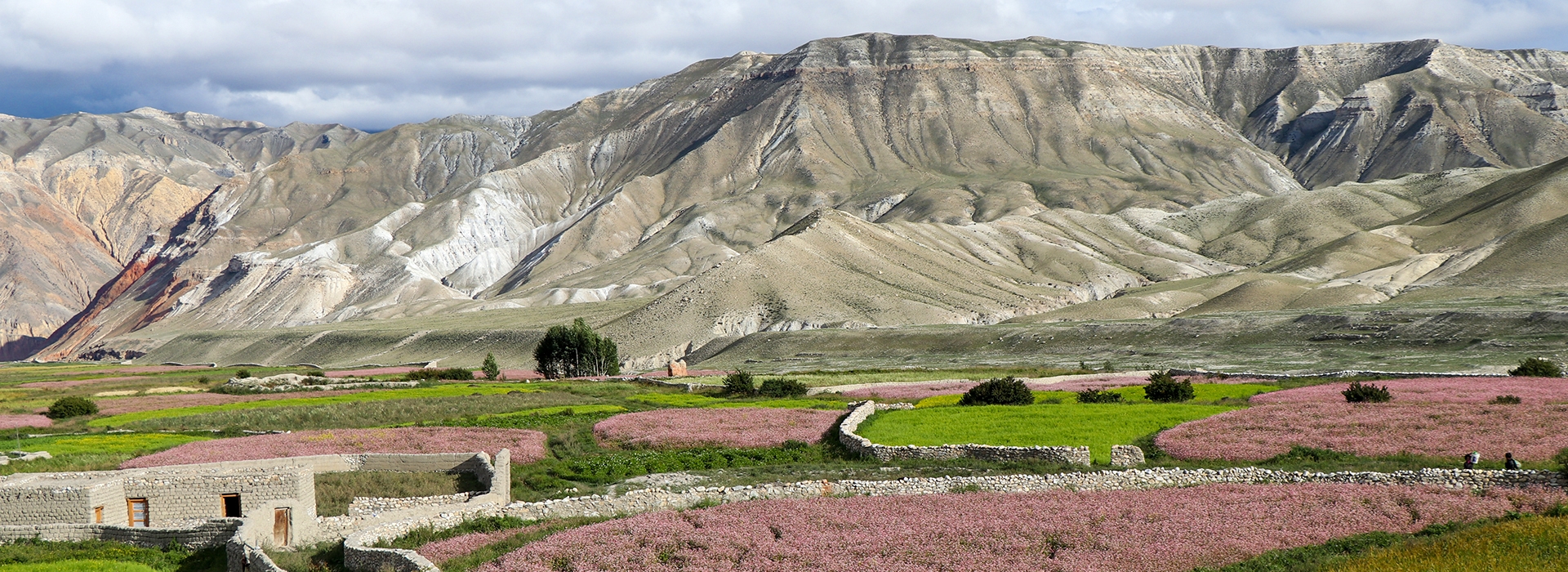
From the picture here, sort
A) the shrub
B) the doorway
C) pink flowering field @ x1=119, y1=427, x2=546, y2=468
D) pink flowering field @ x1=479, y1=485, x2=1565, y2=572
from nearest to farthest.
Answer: pink flowering field @ x1=479, y1=485, x2=1565, y2=572
the doorway
pink flowering field @ x1=119, y1=427, x2=546, y2=468
the shrub

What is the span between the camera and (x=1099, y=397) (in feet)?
154

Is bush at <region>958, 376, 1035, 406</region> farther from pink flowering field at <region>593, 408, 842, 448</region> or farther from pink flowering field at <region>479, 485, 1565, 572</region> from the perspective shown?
pink flowering field at <region>479, 485, 1565, 572</region>

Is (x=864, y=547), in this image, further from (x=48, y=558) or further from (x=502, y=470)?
(x=48, y=558)

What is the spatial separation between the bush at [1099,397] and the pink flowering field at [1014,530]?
21977mm

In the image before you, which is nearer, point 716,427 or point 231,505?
point 231,505

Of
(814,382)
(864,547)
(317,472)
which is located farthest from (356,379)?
(864,547)

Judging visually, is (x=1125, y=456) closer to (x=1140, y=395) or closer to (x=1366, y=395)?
(x=1366, y=395)

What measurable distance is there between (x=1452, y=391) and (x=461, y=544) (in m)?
37.9

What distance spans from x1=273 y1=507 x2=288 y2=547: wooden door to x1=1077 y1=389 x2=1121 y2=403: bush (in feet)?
106

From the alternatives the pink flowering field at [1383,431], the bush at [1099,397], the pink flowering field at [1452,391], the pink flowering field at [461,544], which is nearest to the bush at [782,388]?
the bush at [1099,397]

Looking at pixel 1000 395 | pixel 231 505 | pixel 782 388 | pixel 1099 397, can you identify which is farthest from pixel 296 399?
pixel 1099 397

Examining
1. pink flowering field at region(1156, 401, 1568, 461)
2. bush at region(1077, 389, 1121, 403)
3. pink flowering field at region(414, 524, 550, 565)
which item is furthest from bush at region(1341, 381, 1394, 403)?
pink flowering field at region(414, 524, 550, 565)

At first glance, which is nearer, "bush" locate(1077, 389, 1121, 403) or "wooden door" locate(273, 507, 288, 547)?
"wooden door" locate(273, 507, 288, 547)

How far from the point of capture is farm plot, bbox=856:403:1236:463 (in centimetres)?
3409
